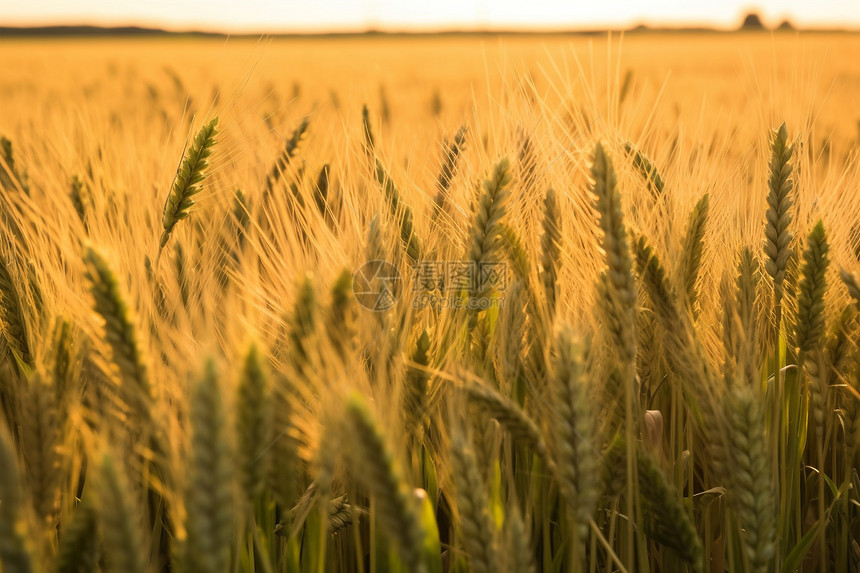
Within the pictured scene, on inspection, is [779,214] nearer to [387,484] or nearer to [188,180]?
[387,484]

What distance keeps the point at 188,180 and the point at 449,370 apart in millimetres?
576

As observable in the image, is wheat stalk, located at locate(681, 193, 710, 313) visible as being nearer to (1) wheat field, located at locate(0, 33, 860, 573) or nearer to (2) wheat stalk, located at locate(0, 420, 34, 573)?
(1) wheat field, located at locate(0, 33, 860, 573)

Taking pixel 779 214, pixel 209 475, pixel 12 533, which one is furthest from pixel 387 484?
pixel 779 214

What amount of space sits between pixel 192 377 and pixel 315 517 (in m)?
0.33

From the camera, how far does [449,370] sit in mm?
989

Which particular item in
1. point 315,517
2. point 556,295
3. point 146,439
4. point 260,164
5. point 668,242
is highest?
point 260,164

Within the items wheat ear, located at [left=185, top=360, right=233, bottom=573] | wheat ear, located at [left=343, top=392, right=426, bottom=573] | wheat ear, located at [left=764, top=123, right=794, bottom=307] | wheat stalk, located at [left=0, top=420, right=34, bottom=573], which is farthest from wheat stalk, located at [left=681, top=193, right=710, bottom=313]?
wheat stalk, located at [left=0, top=420, right=34, bottom=573]

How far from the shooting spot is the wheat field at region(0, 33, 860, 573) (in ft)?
2.21

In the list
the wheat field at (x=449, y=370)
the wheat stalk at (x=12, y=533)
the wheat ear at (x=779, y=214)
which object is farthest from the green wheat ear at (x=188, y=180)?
the wheat ear at (x=779, y=214)

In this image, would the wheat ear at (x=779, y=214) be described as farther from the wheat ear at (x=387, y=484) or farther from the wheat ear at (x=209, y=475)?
the wheat ear at (x=209, y=475)

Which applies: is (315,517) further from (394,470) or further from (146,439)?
(394,470)

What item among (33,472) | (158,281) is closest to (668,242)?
(158,281)

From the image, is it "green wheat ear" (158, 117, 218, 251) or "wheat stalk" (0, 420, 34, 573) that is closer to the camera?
"wheat stalk" (0, 420, 34, 573)

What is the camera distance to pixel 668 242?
114 cm
